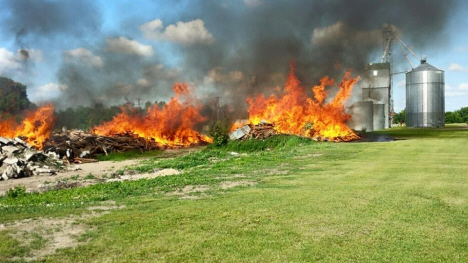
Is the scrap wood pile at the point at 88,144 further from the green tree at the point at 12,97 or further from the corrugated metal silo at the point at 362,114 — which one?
the corrugated metal silo at the point at 362,114

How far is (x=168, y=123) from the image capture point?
119 ft

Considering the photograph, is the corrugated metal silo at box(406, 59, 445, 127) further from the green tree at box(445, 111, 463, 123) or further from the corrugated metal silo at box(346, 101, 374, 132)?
the green tree at box(445, 111, 463, 123)

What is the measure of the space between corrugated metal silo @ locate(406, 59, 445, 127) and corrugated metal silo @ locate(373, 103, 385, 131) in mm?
4598

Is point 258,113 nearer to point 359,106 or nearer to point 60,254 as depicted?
point 359,106

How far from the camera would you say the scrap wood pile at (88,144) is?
2659cm

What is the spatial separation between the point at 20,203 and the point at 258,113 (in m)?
25.3

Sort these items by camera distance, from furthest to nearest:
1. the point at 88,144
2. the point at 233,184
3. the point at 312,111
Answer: the point at 312,111 < the point at 88,144 < the point at 233,184

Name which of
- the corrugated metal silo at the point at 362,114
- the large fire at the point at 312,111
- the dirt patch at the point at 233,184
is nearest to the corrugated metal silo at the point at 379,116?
the corrugated metal silo at the point at 362,114

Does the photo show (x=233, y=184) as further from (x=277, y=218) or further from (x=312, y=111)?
(x=312, y=111)

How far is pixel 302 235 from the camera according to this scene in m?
6.64

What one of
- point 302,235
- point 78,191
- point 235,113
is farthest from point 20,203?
point 235,113

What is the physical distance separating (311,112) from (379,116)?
82.5 ft

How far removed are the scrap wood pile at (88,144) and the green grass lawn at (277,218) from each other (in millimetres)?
14870

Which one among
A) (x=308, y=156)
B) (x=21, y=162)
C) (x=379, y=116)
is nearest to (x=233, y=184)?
(x=308, y=156)
